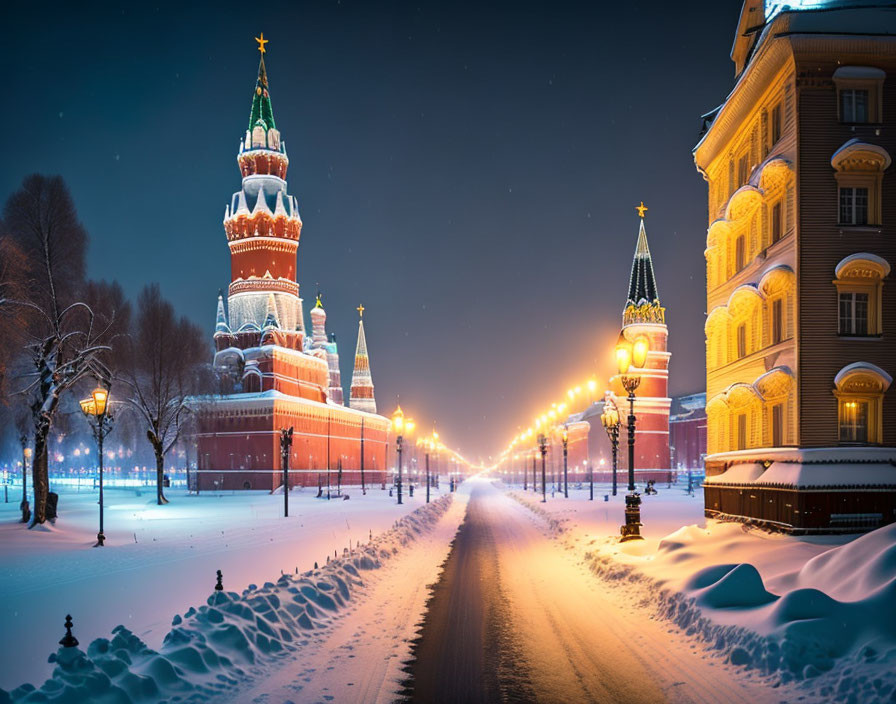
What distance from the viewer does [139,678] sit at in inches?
283

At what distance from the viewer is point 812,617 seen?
30.0 ft

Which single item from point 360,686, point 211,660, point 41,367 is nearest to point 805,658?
point 360,686

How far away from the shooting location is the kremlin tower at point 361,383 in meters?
100

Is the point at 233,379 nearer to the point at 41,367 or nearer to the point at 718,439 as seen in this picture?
the point at 41,367

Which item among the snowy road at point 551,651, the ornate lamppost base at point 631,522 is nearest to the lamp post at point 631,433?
the ornate lamppost base at point 631,522

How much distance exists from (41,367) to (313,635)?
1889cm

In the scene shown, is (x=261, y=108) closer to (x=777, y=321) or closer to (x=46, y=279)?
(x=46, y=279)

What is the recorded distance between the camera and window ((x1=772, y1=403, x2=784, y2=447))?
792 inches

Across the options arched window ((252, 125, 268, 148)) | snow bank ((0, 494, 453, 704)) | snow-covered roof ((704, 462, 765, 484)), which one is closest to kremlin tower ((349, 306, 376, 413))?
arched window ((252, 125, 268, 148))

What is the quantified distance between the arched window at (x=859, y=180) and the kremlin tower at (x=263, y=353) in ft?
159

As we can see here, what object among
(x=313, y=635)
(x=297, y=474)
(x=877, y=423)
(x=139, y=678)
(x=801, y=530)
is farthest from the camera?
(x=297, y=474)

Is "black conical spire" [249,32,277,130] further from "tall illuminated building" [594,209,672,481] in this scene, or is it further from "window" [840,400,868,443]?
"window" [840,400,868,443]

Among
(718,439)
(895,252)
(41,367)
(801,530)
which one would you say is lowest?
(801,530)

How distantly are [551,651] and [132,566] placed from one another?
1014cm
